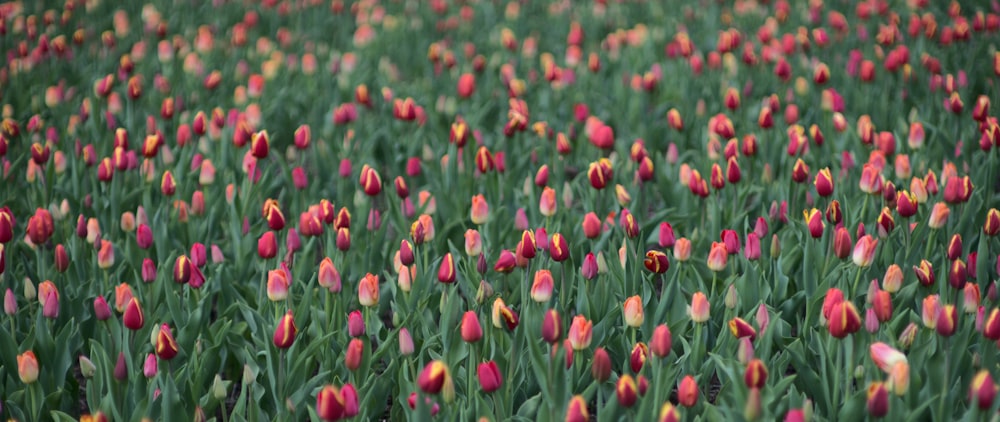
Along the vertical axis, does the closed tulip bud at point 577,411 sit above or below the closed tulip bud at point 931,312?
above

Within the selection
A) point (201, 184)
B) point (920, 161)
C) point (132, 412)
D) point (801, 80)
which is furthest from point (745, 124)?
point (132, 412)

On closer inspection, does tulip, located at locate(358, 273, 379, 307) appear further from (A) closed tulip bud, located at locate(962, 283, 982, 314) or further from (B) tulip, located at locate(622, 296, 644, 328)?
(A) closed tulip bud, located at locate(962, 283, 982, 314)

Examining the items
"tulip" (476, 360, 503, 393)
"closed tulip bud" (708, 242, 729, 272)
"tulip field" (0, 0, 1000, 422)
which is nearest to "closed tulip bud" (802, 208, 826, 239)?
"tulip field" (0, 0, 1000, 422)

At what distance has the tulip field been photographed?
2.33 meters

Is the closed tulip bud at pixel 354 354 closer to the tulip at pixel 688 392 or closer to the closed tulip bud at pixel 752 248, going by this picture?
the tulip at pixel 688 392

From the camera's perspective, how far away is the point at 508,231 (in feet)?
11.2

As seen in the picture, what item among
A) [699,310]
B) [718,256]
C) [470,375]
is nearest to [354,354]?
[470,375]

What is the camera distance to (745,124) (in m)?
4.60

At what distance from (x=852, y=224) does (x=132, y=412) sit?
84.7 inches

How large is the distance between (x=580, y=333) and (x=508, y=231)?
1.14 meters

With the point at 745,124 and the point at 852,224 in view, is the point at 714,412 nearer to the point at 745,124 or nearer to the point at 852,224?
the point at 852,224

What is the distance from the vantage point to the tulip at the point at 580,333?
90.1 inches

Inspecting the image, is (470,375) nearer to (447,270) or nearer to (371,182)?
(447,270)

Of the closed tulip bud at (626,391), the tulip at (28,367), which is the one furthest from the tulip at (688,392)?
the tulip at (28,367)
